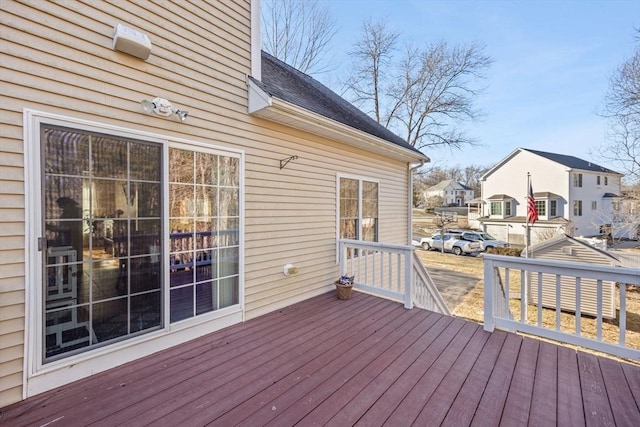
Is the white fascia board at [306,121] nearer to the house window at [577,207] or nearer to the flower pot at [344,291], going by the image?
the flower pot at [344,291]

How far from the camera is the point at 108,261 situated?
2.36 metres

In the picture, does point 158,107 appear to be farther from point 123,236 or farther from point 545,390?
point 545,390

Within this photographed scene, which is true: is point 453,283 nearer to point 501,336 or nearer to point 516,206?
point 501,336

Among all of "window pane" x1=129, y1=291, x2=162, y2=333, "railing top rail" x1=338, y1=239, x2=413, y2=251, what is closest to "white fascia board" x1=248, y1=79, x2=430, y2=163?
"railing top rail" x1=338, y1=239, x2=413, y2=251

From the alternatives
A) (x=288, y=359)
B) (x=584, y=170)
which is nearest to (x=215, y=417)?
(x=288, y=359)

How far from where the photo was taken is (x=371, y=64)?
14.6 meters

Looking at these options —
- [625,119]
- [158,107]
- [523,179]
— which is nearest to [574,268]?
[158,107]

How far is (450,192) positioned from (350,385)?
47.2 meters

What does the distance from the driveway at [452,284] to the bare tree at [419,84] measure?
698 centimetres

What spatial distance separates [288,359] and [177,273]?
139cm

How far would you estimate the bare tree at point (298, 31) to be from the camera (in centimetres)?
1052

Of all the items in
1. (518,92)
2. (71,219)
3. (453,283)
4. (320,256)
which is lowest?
(453,283)

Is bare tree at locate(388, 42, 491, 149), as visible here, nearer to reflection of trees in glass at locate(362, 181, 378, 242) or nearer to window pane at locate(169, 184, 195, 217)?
reflection of trees in glass at locate(362, 181, 378, 242)

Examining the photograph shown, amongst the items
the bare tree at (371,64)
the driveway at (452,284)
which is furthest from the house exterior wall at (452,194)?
the driveway at (452,284)
